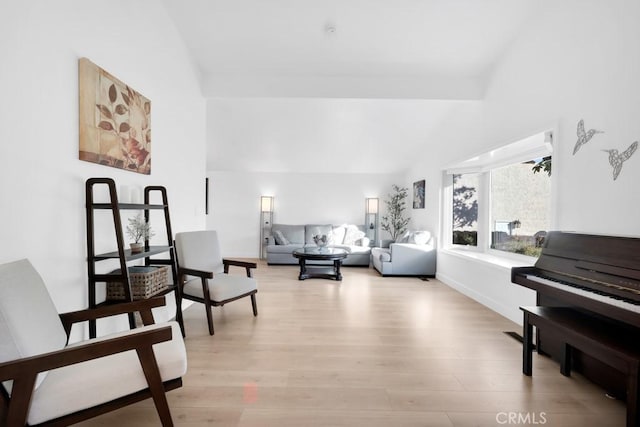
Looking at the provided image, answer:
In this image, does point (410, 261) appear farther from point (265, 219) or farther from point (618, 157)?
point (265, 219)

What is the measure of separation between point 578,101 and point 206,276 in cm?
341

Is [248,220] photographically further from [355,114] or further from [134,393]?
[134,393]

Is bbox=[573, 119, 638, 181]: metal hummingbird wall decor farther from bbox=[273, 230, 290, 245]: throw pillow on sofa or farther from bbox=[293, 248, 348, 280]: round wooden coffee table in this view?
bbox=[273, 230, 290, 245]: throw pillow on sofa

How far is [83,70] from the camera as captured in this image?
6.43ft

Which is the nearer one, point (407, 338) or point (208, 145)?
point (407, 338)

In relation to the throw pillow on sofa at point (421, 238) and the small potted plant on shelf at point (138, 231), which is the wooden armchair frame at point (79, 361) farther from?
the throw pillow on sofa at point (421, 238)

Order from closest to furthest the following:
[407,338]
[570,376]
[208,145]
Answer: [570,376] < [407,338] < [208,145]

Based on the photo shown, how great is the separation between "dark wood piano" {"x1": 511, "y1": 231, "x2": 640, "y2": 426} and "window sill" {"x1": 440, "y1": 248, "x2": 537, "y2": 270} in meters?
1.13

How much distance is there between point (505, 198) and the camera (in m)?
4.00

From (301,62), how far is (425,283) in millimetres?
3706

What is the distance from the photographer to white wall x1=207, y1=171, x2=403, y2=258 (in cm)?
748

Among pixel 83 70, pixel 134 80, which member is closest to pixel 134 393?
pixel 83 70

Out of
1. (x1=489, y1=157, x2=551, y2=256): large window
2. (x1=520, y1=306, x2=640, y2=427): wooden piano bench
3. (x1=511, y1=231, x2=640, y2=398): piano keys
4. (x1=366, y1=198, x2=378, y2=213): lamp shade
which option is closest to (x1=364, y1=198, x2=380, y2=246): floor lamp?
(x1=366, y1=198, x2=378, y2=213): lamp shade

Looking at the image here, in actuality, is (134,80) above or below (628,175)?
above
